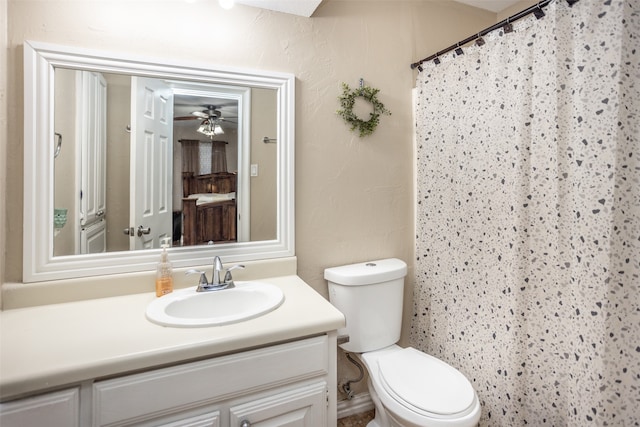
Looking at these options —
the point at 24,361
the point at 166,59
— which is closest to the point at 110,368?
the point at 24,361

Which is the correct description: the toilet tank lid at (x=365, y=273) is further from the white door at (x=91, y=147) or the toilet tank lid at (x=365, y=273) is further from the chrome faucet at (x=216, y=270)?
the white door at (x=91, y=147)

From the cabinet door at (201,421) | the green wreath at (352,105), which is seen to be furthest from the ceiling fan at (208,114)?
the cabinet door at (201,421)

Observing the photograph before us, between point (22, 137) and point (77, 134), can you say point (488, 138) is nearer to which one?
point (77, 134)

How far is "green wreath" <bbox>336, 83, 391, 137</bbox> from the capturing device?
1.71m

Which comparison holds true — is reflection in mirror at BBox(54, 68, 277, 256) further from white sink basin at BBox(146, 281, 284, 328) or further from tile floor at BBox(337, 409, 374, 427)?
tile floor at BBox(337, 409, 374, 427)

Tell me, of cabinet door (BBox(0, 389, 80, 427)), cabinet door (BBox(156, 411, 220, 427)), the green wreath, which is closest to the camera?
cabinet door (BBox(0, 389, 80, 427))

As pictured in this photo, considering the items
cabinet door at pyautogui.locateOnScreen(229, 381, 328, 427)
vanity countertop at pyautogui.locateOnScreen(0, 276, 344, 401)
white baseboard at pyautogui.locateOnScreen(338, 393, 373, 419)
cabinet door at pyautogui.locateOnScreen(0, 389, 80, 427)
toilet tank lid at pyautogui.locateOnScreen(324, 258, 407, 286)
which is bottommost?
white baseboard at pyautogui.locateOnScreen(338, 393, 373, 419)

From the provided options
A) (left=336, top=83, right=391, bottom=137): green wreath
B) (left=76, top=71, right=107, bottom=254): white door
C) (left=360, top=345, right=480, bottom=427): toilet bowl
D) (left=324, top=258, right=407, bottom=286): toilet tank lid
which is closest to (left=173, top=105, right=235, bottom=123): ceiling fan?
(left=76, top=71, right=107, bottom=254): white door

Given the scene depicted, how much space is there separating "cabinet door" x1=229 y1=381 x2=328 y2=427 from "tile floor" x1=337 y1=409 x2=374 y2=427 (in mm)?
739

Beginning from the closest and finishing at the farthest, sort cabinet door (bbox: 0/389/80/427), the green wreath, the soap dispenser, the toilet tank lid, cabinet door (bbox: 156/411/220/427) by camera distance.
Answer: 1. cabinet door (bbox: 0/389/80/427)
2. cabinet door (bbox: 156/411/220/427)
3. the soap dispenser
4. the toilet tank lid
5. the green wreath

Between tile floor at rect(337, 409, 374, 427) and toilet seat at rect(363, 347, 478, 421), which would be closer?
toilet seat at rect(363, 347, 478, 421)

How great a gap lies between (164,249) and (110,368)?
0.57 m

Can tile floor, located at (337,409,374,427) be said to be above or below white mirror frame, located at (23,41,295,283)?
below

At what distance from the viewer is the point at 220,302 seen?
1356 mm
